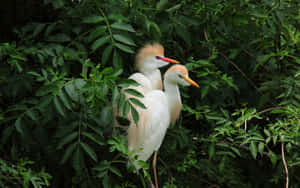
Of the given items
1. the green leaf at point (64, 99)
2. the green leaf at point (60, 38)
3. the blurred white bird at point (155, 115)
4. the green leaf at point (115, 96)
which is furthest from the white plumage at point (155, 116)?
the green leaf at point (60, 38)

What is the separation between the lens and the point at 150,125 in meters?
1.40

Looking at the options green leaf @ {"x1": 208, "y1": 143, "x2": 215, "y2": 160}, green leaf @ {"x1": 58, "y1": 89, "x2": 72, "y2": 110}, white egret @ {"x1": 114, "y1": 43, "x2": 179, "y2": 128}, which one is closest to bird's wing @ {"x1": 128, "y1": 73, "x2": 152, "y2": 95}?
white egret @ {"x1": 114, "y1": 43, "x2": 179, "y2": 128}

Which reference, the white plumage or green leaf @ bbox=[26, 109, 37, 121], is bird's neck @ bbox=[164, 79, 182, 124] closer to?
the white plumage

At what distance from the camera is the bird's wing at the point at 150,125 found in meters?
1.37

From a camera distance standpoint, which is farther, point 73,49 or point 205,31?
point 205,31

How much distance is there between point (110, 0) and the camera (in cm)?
155

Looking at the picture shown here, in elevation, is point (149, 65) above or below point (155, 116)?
above

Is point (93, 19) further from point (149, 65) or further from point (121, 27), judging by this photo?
point (149, 65)

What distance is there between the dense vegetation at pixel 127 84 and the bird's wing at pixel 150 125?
0.08m

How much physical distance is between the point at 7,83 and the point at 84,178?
0.52m

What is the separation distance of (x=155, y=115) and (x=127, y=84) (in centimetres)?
24

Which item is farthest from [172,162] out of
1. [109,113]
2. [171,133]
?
[109,113]

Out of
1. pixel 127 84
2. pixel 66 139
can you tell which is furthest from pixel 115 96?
pixel 66 139

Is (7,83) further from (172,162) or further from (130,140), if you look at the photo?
(172,162)
